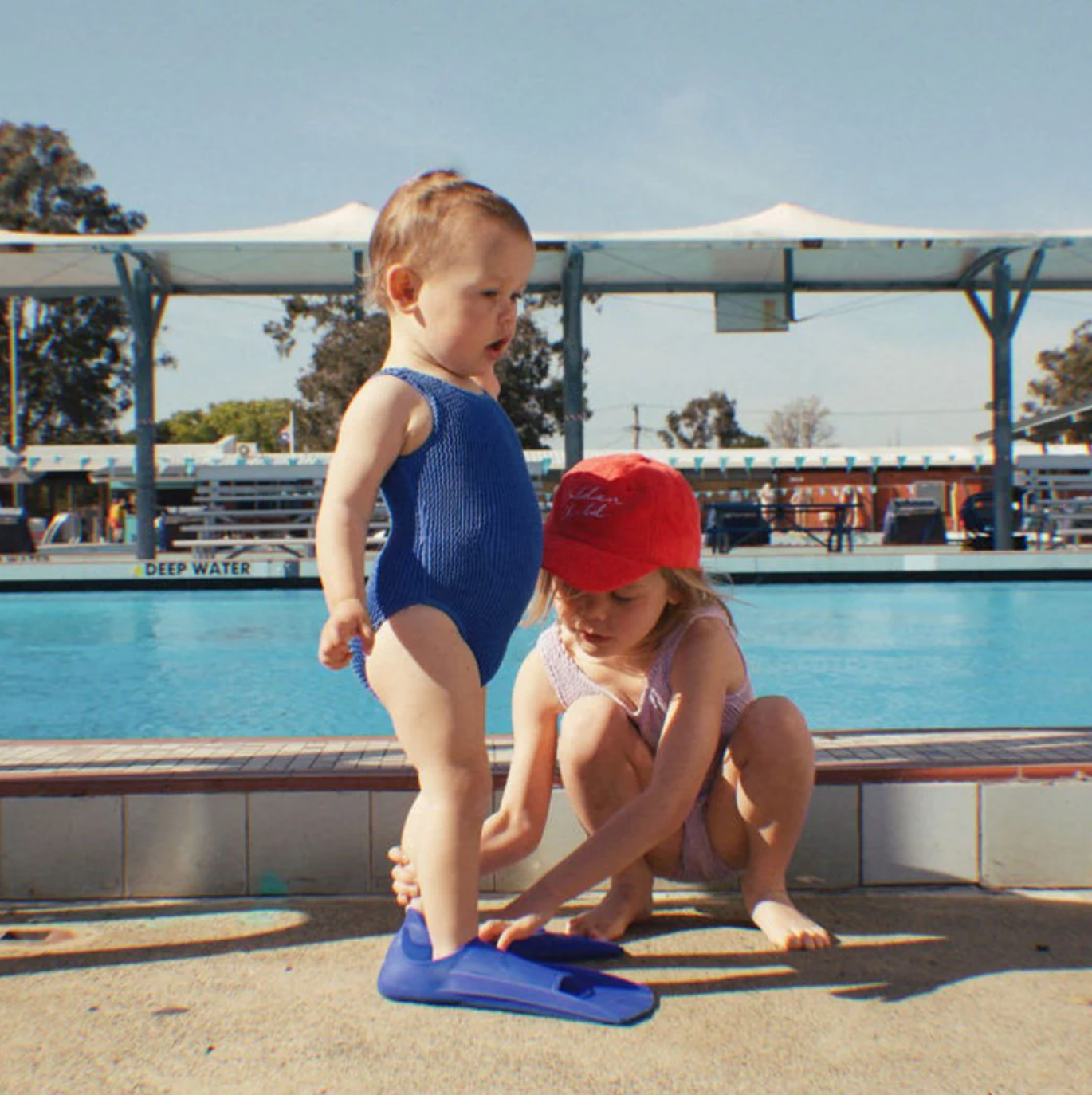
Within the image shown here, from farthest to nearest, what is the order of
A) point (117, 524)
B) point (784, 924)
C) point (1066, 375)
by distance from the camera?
point (1066, 375) < point (117, 524) < point (784, 924)

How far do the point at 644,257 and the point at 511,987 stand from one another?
39.6 ft

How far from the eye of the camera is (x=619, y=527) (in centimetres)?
174

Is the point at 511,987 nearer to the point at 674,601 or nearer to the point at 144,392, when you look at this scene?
A: the point at 674,601

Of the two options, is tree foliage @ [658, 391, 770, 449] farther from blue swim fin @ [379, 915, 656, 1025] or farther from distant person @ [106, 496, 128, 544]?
blue swim fin @ [379, 915, 656, 1025]

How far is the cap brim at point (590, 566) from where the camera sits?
175 centimetres

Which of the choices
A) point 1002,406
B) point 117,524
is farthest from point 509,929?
point 117,524

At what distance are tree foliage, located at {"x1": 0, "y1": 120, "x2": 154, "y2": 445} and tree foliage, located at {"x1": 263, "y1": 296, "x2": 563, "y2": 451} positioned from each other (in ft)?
18.2

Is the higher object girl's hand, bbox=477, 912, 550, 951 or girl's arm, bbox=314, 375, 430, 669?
girl's arm, bbox=314, 375, 430, 669

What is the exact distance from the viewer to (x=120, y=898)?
83.2 inches

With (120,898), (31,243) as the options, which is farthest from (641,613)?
(31,243)

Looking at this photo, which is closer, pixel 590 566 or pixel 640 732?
pixel 590 566

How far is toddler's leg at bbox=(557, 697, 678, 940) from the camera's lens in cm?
185

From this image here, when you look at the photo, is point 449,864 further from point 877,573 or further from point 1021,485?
point 1021,485

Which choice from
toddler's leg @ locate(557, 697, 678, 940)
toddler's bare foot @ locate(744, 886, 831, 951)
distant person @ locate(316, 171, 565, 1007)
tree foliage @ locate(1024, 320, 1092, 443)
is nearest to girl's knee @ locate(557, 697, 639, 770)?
toddler's leg @ locate(557, 697, 678, 940)
